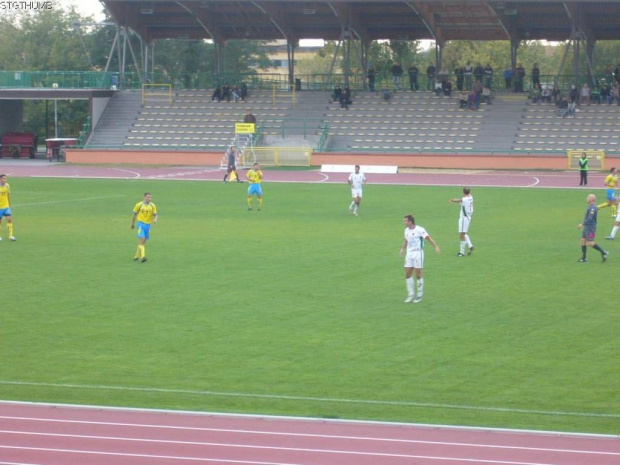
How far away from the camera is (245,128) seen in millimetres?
64250

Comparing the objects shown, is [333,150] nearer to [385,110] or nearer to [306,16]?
[385,110]

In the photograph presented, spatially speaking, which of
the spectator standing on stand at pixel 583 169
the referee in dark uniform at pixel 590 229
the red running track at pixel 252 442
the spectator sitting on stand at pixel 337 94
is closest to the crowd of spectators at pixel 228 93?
the spectator sitting on stand at pixel 337 94

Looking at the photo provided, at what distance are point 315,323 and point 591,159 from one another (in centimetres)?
4091

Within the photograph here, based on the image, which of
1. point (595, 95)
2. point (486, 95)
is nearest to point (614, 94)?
point (595, 95)

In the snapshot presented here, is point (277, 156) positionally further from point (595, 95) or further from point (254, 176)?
point (254, 176)

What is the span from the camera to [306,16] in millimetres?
71062

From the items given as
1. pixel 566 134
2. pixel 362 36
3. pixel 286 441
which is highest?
pixel 362 36

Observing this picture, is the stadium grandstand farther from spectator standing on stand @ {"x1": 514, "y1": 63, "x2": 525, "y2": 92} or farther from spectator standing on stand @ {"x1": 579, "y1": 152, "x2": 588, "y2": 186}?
spectator standing on stand @ {"x1": 579, "y1": 152, "x2": 588, "y2": 186}

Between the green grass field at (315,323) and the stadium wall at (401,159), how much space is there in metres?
23.9

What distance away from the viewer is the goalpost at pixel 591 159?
Answer: 2207 inches

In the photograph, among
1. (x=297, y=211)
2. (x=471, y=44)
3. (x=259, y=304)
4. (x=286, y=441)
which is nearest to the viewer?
(x=286, y=441)

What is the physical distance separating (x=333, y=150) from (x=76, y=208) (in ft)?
84.7

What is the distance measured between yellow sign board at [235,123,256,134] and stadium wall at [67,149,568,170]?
2189 mm

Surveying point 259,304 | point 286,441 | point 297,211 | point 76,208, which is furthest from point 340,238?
point 286,441
